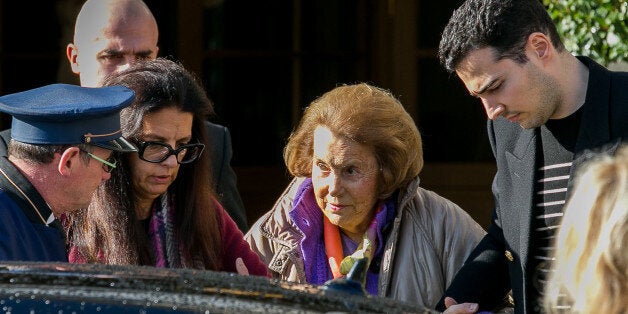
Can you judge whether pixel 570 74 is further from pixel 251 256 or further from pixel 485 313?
pixel 251 256

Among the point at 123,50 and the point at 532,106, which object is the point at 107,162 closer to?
the point at 532,106

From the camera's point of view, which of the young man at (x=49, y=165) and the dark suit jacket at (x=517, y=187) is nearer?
the young man at (x=49, y=165)

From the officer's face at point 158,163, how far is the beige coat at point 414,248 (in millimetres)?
535

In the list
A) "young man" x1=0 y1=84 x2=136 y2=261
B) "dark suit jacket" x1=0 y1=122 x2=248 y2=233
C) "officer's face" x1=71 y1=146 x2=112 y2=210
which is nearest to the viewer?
"young man" x1=0 y1=84 x2=136 y2=261

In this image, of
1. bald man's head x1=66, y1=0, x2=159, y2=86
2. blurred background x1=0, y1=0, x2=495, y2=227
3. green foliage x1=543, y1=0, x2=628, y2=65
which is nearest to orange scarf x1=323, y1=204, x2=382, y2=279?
bald man's head x1=66, y1=0, x2=159, y2=86

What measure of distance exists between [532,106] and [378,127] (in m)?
0.79

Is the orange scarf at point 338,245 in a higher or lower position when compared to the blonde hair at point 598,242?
lower

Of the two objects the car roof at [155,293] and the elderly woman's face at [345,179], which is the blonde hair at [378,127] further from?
the car roof at [155,293]

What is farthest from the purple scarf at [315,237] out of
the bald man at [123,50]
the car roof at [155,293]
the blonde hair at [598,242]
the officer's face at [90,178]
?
the blonde hair at [598,242]

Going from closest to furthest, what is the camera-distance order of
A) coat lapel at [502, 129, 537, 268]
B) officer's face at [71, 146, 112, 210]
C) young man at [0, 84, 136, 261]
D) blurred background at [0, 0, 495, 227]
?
young man at [0, 84, 136, 261] → officer's face at [71, 146, 112, 210] → coat lapel at [502, 129, 537, 268] → blurred background at [0, 0, 495, 227]

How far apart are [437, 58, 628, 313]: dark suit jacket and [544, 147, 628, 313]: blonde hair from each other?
0.98 meters

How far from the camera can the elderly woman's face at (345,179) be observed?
4.13 m

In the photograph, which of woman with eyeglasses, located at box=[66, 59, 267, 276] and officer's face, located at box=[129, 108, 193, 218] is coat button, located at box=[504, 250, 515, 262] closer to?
woman with eyeglasses, located at box=[66, 59, 267, 276]

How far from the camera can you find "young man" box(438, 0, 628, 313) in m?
3.45
